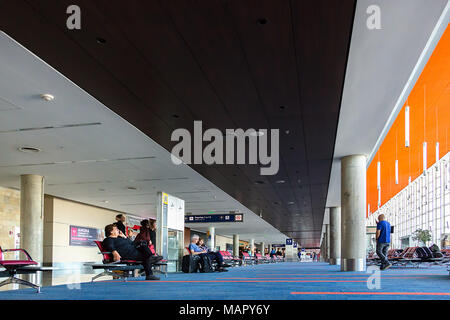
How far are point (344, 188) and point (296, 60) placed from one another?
8.72 m

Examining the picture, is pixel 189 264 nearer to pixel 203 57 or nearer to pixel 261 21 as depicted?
pixel 203 57

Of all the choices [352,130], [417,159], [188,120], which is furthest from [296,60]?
[417,159]

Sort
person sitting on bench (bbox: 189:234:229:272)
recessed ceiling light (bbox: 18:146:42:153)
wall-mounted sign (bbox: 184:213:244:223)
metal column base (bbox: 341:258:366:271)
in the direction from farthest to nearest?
wall-mounted sign (bbox: 184:213:244:223)
person sitting on bench (bbox: 189:234:229:272)
metal column base (bbox: 341:258:366:271)
recessed ceiling light (bbox: 18:146:42:153)

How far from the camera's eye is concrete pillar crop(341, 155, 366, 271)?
14156mm

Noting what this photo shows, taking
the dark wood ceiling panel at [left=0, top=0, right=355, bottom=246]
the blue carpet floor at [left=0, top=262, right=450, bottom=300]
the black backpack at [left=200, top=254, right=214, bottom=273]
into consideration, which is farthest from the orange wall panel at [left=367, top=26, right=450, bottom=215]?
the black backpack at [left=200, top=254, right=214, bottom=273]

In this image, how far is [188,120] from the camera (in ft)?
32.3

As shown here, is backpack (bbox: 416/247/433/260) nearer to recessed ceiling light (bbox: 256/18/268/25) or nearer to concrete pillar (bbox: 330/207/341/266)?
concrete pillar (bbox: 330/207/341/266)

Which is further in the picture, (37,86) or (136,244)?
(136,244)

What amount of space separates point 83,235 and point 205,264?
1056 centimetres

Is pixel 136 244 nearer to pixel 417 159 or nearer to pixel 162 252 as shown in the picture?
pixel 162 252

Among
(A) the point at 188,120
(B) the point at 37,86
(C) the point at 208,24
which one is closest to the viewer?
(C) the point at 208,24

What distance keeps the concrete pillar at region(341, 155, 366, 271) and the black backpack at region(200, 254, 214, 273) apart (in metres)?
4.39

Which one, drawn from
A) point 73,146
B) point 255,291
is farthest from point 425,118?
point 73,146

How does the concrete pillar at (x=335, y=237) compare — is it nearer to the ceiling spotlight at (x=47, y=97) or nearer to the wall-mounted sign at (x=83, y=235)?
the wall-mounted sign at (x=83, y=235)
